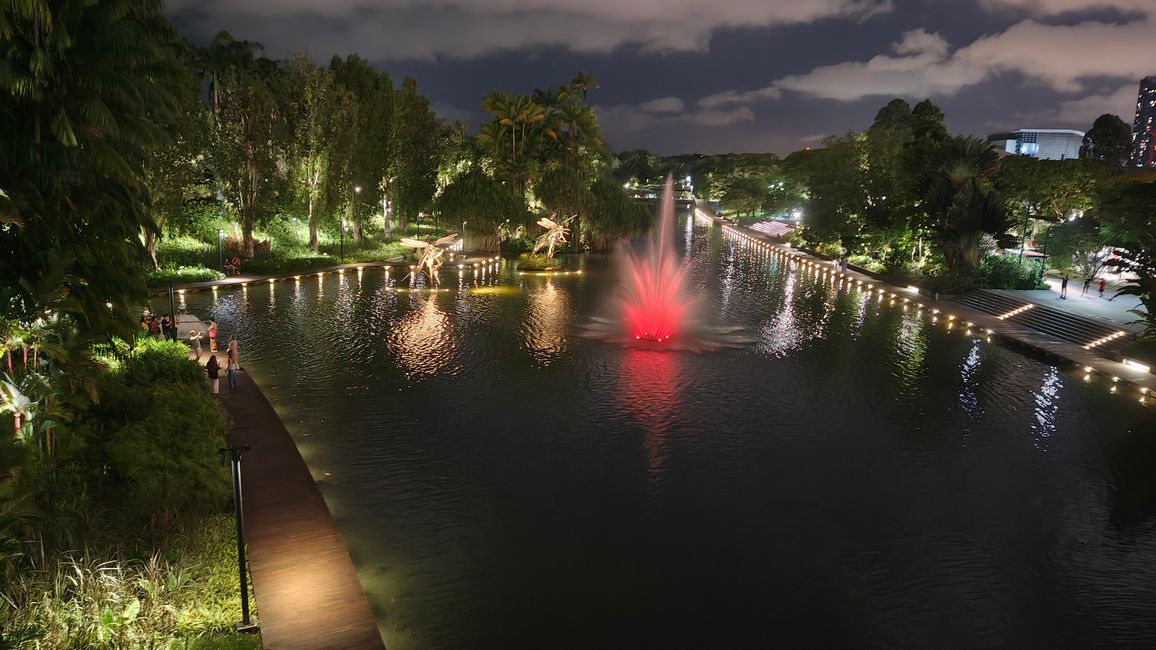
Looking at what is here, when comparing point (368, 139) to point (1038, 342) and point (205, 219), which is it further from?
point (1038, 342)

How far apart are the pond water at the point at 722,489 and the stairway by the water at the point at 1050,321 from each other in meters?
4.42

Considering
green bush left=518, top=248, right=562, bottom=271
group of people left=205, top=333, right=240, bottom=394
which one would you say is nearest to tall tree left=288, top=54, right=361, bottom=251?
green bush left=518, top=248, right=562, bottom=271

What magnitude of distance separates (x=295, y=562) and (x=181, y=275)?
111 feet

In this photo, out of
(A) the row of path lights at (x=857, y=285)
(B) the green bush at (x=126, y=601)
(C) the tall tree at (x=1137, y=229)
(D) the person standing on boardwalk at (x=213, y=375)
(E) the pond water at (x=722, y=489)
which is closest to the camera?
(B) the green bush at (x=126, y=601)

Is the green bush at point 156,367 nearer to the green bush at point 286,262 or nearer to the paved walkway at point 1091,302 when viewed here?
the green bush at point 286,262

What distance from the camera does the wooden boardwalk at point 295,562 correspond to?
964 centimetres

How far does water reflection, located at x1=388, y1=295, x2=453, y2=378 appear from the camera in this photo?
2439 cm

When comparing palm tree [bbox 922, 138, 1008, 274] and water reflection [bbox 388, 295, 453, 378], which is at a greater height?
palm tree [bbox 922, 138, 1008, 274]

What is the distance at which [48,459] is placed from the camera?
40.9ft

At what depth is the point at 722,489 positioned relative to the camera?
50.1 feet

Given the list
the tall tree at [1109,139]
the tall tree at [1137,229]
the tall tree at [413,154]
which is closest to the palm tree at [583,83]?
the tall tree at [413,154]

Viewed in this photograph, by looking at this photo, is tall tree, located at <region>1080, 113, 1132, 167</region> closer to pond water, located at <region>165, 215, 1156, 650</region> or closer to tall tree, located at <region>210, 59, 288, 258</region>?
pond water, located at <region>165, 215, 1156, 650</region>

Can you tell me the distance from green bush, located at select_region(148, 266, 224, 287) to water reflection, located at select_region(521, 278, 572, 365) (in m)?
18.4

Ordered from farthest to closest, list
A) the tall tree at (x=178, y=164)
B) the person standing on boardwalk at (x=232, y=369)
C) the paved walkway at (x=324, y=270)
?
the tall tree at (x=178, y=164) < the paved walkway at (x=324, y=270) < the person standing on boardwalk at (x=232, y=369)
